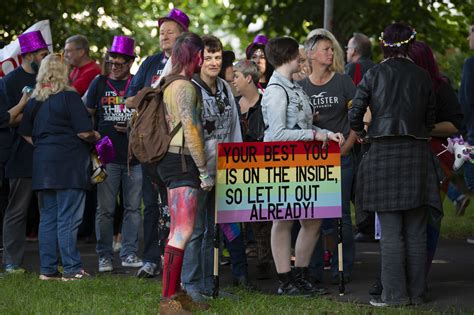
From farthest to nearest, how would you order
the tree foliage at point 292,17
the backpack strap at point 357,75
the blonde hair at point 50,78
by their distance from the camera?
1. the tree foliage at point 292,17
2. the backpack strap at point 357,75
3. the blonde hair at point 50,78

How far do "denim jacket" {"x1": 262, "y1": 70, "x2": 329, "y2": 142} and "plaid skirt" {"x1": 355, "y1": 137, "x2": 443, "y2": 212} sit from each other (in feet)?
2.27

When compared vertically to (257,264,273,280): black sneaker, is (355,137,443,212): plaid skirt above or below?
above

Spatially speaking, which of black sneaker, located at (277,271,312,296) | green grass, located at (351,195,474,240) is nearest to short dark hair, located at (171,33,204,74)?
black sneaker, located at (277,271,312,296)

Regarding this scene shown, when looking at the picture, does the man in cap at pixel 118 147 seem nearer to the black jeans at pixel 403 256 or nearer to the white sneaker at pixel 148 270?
the white sneaker at pixel 148 270

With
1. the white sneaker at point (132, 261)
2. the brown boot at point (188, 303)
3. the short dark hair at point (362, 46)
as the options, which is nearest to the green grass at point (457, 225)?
the short dark hair at point (362, 46)

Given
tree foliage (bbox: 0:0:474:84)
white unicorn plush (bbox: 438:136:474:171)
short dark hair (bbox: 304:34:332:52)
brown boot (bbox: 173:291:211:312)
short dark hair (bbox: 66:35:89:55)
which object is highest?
tree foliage (bbox: 0:0:474:84)

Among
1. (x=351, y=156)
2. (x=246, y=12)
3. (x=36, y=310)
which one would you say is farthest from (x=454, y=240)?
(x=246, y=12)

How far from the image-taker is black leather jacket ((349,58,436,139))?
29.7 ft

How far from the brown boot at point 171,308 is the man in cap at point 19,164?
3229 mm

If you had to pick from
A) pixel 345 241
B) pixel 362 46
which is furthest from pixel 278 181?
pixel 362 46

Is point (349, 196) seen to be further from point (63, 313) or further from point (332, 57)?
point (63, 313)

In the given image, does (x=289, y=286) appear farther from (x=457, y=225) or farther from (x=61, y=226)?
(x=457, y=225)

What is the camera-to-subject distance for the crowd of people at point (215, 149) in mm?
8836

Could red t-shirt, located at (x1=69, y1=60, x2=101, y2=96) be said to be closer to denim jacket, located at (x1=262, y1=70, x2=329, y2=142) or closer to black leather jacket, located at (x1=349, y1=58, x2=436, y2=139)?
denim jacket, located at (x1=262, y1=70, x2=329, y2=142)
